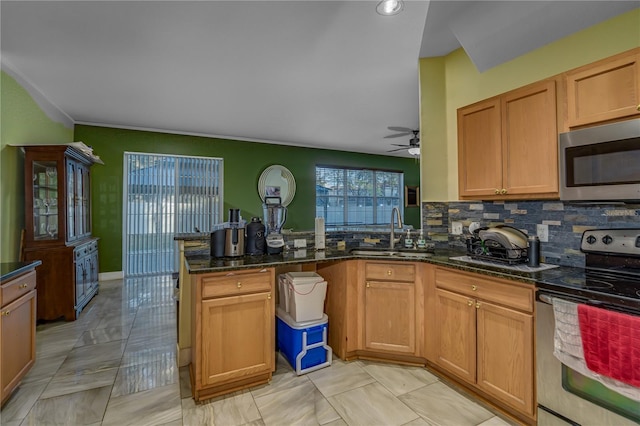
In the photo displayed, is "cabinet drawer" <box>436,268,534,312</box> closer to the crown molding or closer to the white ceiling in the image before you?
the white ceiling

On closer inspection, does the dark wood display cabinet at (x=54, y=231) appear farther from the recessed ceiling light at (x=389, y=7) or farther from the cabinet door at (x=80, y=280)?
the recessed ceiling light at (x=389, y=7)

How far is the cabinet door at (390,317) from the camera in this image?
237cm

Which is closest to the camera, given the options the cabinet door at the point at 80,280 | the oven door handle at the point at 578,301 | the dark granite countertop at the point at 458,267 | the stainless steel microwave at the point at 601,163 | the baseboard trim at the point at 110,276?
the oven door handle at the point at 578,301

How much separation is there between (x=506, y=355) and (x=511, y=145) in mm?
1416

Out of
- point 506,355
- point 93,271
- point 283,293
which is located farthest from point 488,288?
point 93,271

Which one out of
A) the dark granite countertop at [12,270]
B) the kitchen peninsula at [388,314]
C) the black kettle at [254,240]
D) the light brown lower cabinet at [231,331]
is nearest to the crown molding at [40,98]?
the dark granite countertop at [12,270]

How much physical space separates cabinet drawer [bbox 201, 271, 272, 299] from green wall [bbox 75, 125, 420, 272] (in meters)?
4.31

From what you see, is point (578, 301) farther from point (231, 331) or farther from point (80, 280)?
point (80, 280)

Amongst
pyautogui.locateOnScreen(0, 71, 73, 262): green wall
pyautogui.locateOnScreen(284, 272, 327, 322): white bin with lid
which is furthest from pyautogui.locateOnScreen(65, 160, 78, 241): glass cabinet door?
pyautogui.locateOnScreen(284, 272, 327, 322): white bin with lid

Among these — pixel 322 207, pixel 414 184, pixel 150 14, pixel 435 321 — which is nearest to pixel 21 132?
pixel 150 14

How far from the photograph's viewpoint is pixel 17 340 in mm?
1971

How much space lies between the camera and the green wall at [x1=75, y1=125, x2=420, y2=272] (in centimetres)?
514

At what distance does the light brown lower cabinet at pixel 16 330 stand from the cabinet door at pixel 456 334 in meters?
2.82

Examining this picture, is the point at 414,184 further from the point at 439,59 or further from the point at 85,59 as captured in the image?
the point at 85,59
